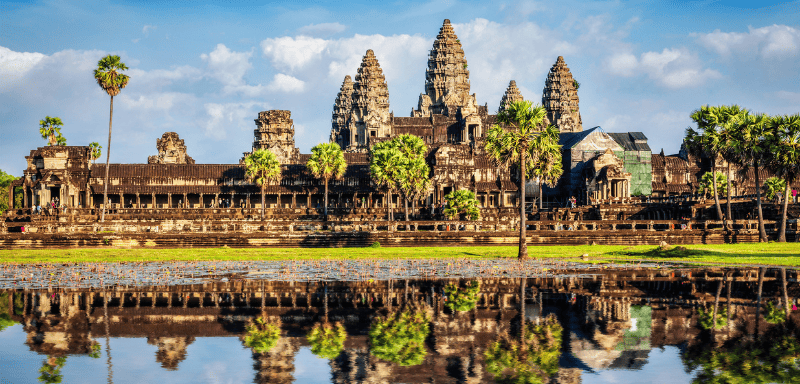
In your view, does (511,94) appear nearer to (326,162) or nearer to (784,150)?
(326,162)

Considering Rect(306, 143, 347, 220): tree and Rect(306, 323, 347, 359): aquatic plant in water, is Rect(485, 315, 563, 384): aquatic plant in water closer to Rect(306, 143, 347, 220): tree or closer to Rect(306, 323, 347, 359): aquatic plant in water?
Rect(306, 323, 347, 359): aquatic plant in water

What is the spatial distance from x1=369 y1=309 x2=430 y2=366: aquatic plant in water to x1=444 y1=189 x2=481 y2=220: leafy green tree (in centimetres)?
5530

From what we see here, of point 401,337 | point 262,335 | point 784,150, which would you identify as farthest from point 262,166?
point 401,337

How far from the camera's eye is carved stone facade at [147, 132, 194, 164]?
134 m

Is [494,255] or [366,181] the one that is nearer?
[494,255]

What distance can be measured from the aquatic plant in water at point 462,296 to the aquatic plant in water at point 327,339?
3.81m

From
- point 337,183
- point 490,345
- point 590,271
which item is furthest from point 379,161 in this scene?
point 490,345

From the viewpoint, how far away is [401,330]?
15516 mm

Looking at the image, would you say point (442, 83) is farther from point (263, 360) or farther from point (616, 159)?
point (263, 360)

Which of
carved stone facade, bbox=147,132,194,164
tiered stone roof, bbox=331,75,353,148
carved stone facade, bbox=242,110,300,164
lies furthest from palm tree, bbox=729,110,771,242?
tiered stone roof, bbox=331,75,353,148

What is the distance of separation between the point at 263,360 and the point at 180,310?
21.6 feet

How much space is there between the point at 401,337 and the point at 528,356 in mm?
2820

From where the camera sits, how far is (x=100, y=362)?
41.8ft

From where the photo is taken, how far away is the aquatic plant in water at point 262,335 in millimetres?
13984
